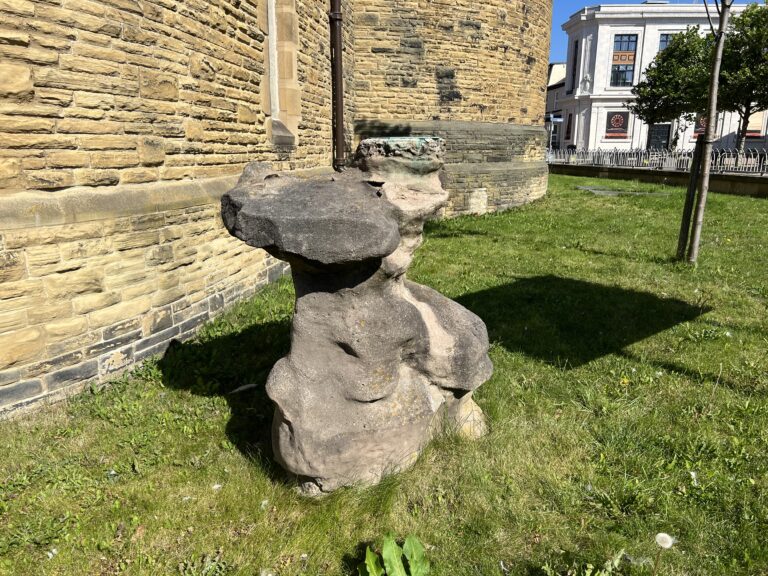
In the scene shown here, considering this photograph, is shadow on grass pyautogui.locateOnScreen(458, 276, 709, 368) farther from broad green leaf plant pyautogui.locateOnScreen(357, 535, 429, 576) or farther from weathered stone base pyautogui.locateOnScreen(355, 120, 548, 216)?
weathered stone base pyautogui.locateOnScreen(355, 120, 548, 216)

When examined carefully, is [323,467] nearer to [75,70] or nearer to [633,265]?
[75,70]

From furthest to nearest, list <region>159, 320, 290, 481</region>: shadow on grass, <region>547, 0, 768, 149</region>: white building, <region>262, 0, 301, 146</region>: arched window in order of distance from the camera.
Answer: <region>547, 0, 768, 149</region>: white building, <region>262, 0, 301, 146</region>: arched window, <region>159, 320, 290, 481</region>: shadow on grass

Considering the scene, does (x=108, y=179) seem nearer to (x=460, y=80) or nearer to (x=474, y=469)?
(x=474, y=469)

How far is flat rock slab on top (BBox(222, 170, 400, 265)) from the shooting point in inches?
101

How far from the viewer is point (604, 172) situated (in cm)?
2534

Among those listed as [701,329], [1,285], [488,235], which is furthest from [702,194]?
[1,285]

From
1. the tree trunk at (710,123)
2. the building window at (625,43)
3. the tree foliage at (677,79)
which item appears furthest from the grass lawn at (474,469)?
the building window at (625,43)

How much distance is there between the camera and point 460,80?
1316 centimetres

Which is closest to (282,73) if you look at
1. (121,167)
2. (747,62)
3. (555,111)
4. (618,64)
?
(121,167)

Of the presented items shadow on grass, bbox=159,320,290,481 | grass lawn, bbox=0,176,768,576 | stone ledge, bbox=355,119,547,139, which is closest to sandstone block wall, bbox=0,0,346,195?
shadow on grass, bbox=159,320,290,481

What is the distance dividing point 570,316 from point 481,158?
28.9 feet

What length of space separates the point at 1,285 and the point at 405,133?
10.4m

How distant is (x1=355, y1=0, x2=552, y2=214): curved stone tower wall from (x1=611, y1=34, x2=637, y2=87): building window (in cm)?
3656

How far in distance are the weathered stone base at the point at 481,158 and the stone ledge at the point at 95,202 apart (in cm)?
812
